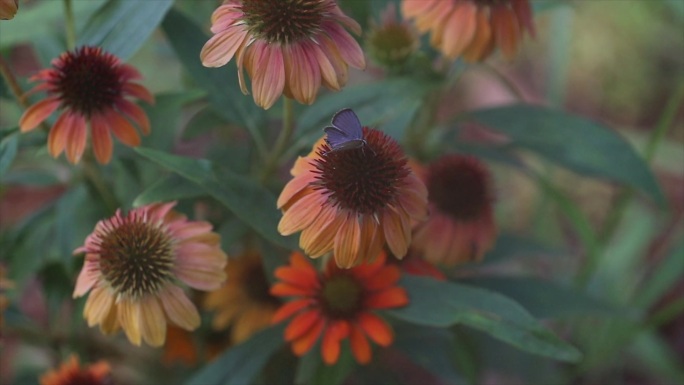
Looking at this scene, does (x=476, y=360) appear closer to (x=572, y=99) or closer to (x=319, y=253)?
(x=319, y=253)

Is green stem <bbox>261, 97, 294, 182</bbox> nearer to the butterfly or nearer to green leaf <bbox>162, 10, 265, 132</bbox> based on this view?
green leaf <bbox>162, 10, 265, 132</bbox>

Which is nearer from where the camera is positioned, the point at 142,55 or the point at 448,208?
the point at 448,208

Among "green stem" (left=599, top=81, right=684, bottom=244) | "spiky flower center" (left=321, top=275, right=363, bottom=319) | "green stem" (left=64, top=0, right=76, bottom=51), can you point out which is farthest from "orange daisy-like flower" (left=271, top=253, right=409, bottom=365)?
"green stem" (left=599, top=81, right=684, bottom=244)

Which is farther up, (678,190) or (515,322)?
(515,322)

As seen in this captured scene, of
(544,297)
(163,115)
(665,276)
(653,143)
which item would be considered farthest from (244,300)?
(665,276)

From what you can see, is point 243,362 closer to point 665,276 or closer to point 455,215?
point 455,215

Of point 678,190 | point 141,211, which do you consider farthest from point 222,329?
point 678,190
